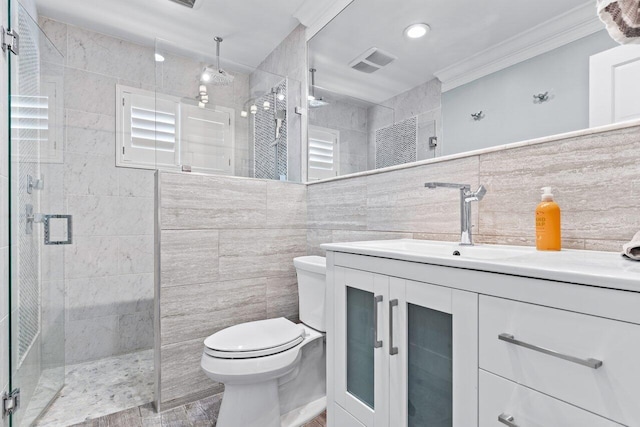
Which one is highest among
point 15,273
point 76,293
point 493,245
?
point 493,245

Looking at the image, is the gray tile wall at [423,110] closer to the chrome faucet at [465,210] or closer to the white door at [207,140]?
the chrome faucet at [465,210]

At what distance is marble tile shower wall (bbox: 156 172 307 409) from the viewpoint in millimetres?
1715

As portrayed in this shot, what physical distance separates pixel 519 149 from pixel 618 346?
2.55 ft

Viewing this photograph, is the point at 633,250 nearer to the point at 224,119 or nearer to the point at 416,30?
the point at 416,30

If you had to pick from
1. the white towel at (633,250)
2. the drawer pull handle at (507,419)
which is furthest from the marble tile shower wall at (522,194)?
the drawer pull handle at (507,419)

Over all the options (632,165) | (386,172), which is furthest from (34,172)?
(632,165)

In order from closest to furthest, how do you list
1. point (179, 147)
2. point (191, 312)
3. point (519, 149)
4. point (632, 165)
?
point (632, 165)
point (519, 149)
point (191, 312)
point (179, 147)

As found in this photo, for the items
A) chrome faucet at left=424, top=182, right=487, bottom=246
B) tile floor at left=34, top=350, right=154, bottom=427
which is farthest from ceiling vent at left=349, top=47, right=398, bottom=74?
tile floor at left=34, top=350, right=154, bottom=427

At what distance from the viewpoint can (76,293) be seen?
2.30 metres

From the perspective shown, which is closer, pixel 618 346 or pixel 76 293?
pixel 618 346

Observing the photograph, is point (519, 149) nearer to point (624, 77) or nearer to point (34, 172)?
point (624, 77)

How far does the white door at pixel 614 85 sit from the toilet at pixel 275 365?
49.7 inches

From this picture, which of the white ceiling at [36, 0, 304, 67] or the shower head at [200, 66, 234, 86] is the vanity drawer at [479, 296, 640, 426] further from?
the white ceiling at [36, 0, 304, 67]

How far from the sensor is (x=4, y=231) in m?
1.28
